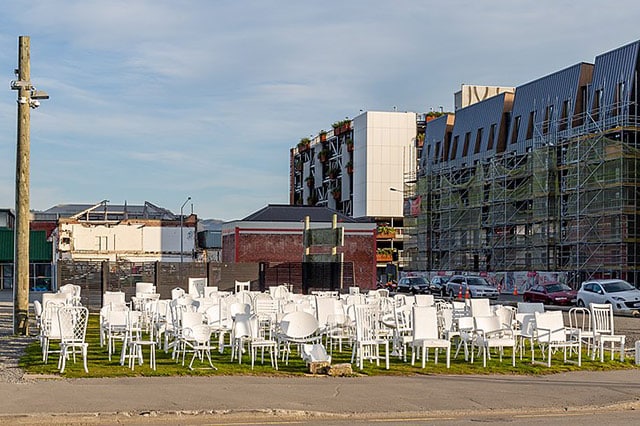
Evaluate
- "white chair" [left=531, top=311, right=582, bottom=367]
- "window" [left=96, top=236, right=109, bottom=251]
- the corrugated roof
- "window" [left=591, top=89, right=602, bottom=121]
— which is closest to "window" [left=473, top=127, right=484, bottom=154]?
"window" [left=591, top=89, right=602, bottom=121]

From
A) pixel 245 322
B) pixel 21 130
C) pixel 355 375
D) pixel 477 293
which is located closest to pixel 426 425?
pixel 355 375

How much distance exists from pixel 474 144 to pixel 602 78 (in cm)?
1739

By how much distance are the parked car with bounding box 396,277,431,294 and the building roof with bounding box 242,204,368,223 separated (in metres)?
5.30

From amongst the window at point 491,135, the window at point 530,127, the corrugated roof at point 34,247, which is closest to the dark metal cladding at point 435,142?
the window at point 491,135

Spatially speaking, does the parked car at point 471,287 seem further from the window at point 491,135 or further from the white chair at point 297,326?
the white chair at point 297,326

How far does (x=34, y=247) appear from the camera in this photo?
292 ft

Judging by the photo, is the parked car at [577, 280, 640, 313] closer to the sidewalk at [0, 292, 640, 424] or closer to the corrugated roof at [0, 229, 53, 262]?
the sidewalk at [0, 292, 640, 424]

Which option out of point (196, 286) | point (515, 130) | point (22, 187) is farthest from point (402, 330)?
point (515, 130)

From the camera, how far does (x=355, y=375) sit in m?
17.2

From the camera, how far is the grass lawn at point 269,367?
17.4 metres

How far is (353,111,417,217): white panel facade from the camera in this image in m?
98.6

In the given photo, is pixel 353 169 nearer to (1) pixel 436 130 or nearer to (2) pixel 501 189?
(1) pixel 436 130

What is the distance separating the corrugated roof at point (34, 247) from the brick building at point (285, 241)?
29.5 meters

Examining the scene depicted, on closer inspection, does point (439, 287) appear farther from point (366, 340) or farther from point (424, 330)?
point (366, 340)
